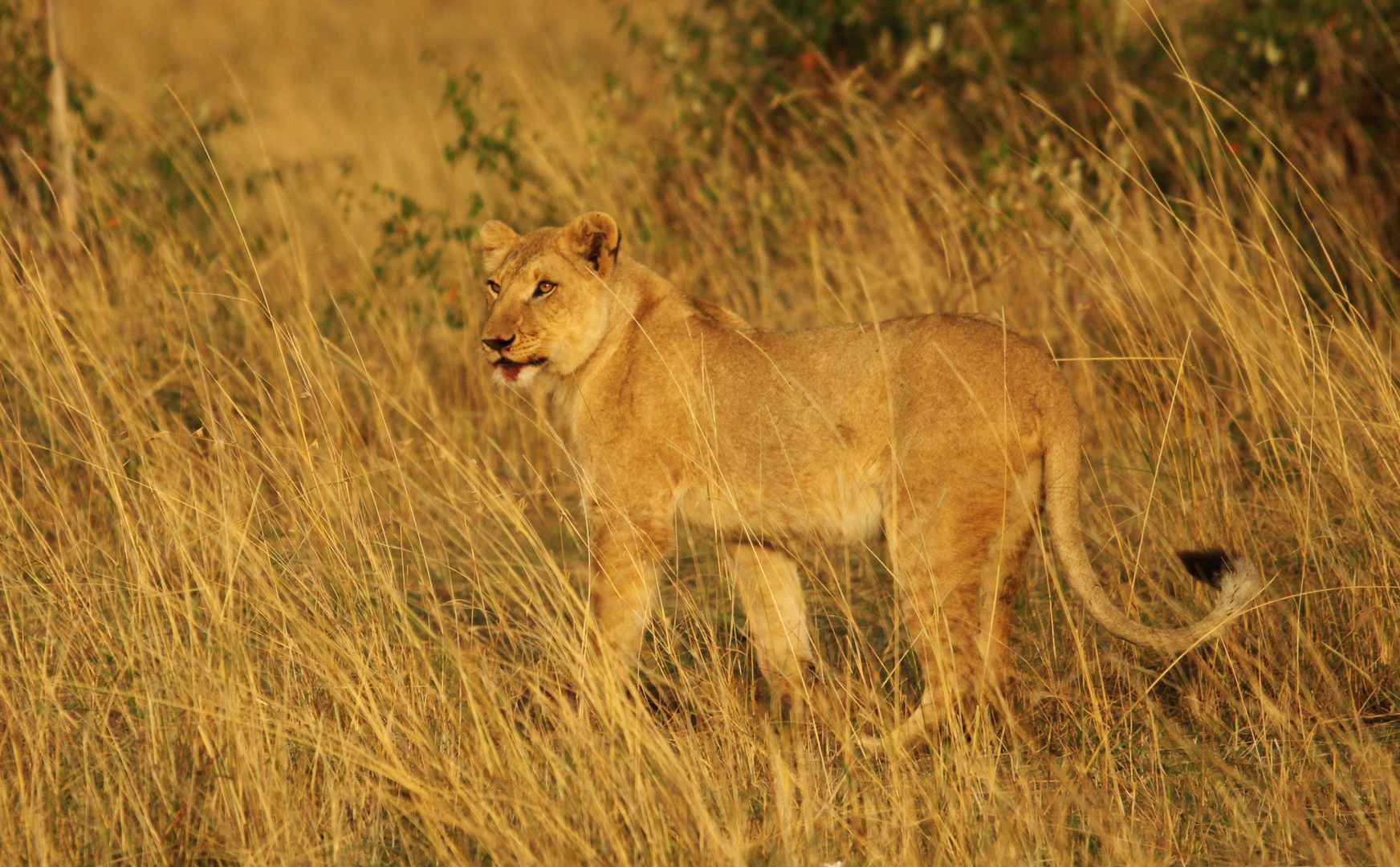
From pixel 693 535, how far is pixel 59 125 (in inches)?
141

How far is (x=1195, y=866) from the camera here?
2928 millimetres

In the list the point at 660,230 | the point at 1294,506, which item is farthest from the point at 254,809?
the point at 660,230

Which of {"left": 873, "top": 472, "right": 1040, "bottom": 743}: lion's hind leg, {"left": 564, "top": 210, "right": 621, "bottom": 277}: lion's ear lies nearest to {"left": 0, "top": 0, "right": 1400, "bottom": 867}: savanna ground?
{"left": 873, "top": 472, "right": 1040, "bottom": 743}: lion's hind leg

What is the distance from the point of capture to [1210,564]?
339 cm

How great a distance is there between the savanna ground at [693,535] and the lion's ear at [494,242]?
22.0 inches

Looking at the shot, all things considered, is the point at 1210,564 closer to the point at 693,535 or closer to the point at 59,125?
the point at 693,535

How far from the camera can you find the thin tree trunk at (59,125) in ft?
20.0

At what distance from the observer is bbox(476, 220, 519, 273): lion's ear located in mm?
4645

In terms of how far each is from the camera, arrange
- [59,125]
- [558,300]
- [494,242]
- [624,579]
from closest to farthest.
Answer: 1. [624,579]
2. [558,300]
3. [494,242]
4. [59,125]

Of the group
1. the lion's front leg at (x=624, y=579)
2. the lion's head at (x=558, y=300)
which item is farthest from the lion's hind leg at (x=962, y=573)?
the lion's head at (x=558, y=300)

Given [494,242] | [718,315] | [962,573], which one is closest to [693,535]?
[718,315]

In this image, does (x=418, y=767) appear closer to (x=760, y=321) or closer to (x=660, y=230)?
(x=760, y=321)

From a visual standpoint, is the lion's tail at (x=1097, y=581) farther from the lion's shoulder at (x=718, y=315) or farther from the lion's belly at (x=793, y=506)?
the lion's shoulder at (x=718, y=315)

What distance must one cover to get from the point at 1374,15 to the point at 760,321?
357 cm
